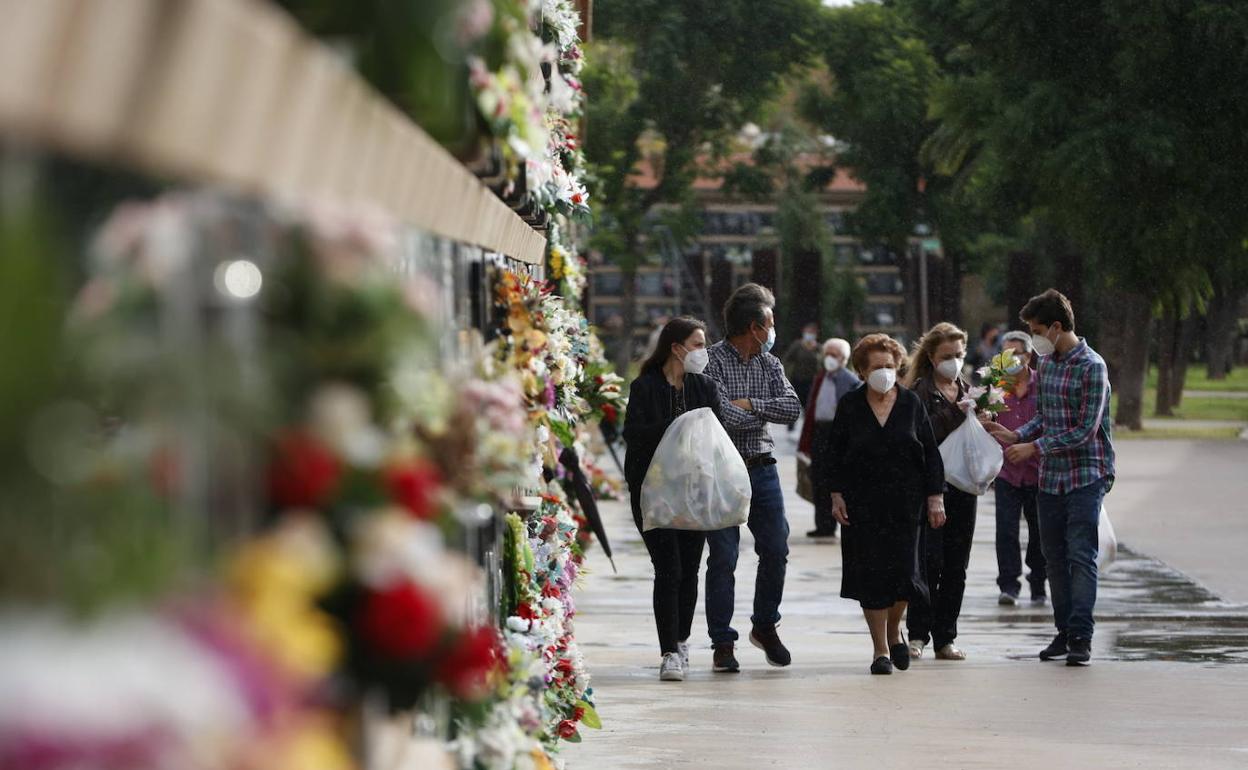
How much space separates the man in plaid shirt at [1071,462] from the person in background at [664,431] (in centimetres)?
168

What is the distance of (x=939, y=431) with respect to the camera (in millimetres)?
11938

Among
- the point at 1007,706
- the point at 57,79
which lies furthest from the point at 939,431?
the point at 57,79

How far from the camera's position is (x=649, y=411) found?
34.0 feet

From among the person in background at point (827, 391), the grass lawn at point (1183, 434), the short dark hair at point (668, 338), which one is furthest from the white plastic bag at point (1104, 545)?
the grass lawn at point (1183, 434)

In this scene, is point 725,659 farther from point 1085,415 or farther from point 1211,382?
point 1211,382

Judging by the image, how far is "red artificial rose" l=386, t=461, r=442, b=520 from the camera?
2510mm

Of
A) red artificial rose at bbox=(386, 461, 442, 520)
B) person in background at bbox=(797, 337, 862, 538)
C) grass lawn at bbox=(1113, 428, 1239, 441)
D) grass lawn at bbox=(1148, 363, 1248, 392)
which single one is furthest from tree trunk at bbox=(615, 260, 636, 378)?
red artificial rose at bbox=(386, 461, 442, 520)

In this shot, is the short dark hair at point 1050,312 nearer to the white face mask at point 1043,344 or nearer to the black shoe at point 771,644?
the white face mask at point 1043,344

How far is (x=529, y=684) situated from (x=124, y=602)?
10.1 feet

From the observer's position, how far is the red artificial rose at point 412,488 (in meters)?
2.51

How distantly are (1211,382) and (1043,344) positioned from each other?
215ft

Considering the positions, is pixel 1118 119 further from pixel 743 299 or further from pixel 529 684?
pixel 529 684

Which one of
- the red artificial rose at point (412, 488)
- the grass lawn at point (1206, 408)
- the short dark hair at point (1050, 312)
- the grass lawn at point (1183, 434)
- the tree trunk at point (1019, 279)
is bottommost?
the grass lawn at point (1206, 408)

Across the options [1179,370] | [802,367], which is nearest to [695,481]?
[802,367]
